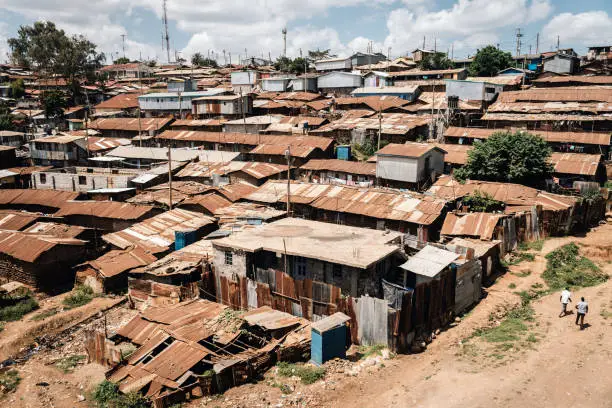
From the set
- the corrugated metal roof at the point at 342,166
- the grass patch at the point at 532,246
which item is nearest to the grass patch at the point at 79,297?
the corrugated metal roof at the point at 342,166

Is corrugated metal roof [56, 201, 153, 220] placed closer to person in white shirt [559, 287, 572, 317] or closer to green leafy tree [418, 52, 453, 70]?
person in white shirt [559, 287, 572, 317]

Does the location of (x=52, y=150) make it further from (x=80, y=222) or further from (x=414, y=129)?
Answer: (x=414, y=129)

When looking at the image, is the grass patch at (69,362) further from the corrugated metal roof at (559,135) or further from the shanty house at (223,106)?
the shanty house at (223,106)

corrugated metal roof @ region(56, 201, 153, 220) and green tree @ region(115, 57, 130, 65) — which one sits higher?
green tree @ region(115, 57, 130, 65)

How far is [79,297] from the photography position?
2319 centimetres

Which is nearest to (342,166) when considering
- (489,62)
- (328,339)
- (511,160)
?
(511,160)

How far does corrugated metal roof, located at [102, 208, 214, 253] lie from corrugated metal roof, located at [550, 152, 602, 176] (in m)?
25.3

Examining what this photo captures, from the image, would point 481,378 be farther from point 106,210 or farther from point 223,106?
point 223,106

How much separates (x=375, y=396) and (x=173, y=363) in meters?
6.53

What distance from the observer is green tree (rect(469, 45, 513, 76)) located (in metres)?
68.6

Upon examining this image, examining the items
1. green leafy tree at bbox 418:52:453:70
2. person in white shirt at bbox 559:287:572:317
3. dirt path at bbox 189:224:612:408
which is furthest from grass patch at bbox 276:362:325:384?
green leafy tree at bbox 418:52:453:70

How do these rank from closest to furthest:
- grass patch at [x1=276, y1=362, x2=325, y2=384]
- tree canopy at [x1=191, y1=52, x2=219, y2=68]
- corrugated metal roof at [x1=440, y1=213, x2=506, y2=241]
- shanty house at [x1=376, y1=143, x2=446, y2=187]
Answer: grass patch at [x1=276, y1=362, x2=325, y2=384]
corrugated metal roof at [x1=440, y1=213, x2=506, y2=241]
shanty house at [x1=376, y1=143, x2=446, y2=187]
tree canopy at [x1=191, y1=52, x2=219, y2=68]

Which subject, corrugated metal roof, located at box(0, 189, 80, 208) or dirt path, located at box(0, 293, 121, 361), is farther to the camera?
corrugated metal roof, located at box(0, 189, 80, 208)

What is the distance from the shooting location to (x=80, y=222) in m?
31.0
